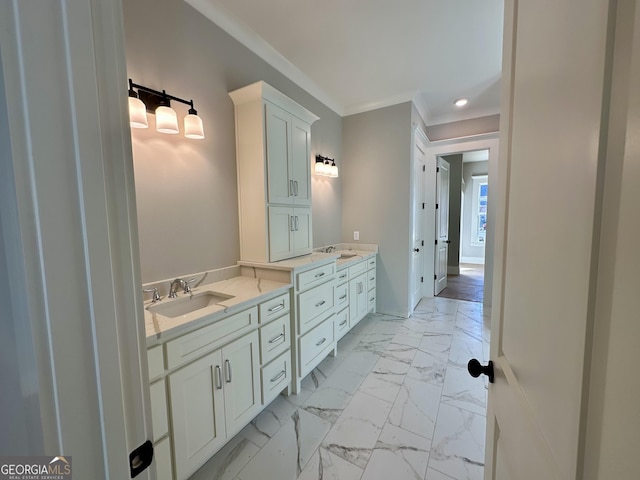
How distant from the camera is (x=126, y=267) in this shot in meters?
0.47

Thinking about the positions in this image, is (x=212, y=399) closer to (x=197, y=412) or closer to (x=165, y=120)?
(x=197, y=412)

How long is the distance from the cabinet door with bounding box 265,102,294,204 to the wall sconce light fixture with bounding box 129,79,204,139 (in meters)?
0.55

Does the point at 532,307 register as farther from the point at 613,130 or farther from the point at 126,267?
the point at 126,267

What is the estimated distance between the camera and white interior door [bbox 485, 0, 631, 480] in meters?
0.36

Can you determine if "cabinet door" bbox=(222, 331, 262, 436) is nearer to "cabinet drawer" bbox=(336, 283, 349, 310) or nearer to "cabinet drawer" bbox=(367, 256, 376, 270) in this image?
"cabinet drawer" bbox=(336, 283, 349, 310)

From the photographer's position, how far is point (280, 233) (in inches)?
85.0

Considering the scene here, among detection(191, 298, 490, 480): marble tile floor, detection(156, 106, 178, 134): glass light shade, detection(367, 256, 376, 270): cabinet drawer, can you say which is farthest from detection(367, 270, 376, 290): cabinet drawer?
detection(156, 106, 178, 134): glass light shade

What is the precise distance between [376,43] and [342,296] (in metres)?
2.41

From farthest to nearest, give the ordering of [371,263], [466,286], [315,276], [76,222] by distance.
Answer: [466,286]
[371,263]
[315,276]
[76,222]

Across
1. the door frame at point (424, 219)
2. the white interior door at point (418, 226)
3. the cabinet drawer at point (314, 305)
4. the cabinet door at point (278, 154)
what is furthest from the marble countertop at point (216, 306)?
the white interior door at point (418, 226)

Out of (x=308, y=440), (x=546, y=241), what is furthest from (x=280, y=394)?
(x=546, y=241)

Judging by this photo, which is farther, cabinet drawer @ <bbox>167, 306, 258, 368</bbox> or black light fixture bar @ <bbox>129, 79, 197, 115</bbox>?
black light fixture bar @ <bbox>129, 79, 197, 115</bbox>

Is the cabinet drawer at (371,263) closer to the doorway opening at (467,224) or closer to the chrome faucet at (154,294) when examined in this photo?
the doorway opening at (467,224)

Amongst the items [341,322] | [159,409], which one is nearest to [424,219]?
[341,322]
